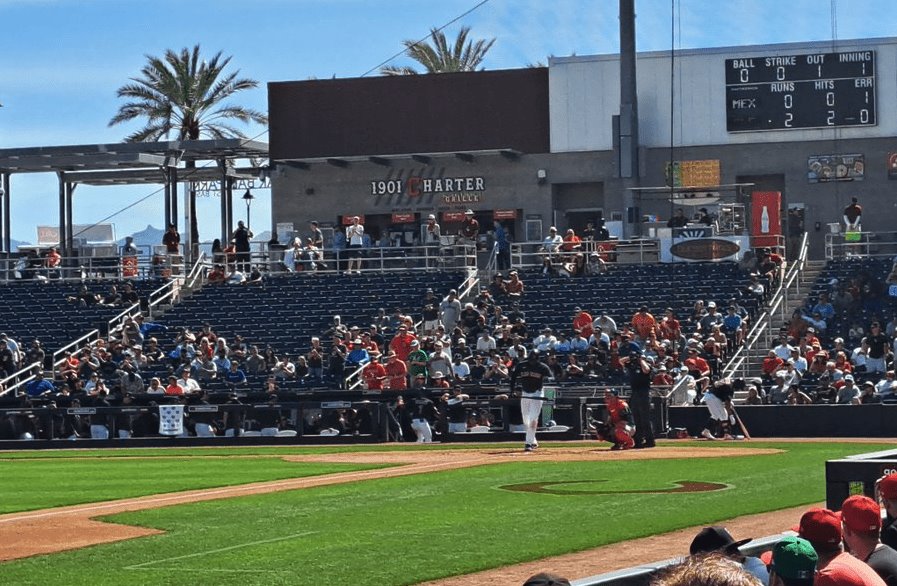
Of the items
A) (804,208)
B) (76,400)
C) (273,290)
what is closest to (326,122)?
(273,290)

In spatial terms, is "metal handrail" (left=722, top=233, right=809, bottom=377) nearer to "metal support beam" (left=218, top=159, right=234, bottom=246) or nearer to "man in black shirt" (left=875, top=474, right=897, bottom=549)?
"metal support beam" (left=218, top=159, right=234, bottom=246)

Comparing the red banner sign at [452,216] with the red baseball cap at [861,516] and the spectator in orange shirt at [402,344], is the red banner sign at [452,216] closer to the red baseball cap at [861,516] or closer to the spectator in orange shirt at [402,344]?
the spectator in orange shirt at [402,344]

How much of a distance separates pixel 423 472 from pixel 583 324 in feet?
47.4

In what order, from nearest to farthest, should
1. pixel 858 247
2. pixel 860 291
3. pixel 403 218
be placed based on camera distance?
pixel 860 291
pixel 858 247
pixel 403 218

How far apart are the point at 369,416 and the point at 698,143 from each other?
18.9m

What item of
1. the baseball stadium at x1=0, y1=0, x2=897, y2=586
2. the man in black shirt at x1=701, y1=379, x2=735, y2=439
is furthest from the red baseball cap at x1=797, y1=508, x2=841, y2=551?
the man in black shirt at x1=701, y1=379, x2=735, y2=439

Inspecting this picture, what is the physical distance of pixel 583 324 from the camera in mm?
36281

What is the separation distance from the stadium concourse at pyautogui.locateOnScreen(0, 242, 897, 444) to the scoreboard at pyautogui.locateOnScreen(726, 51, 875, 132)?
699cm

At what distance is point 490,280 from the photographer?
4238 cm

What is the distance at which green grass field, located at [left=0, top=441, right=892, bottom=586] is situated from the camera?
1279 cm

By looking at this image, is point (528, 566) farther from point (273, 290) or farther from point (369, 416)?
point (273, 290)

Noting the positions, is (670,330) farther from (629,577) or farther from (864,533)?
(864,533)

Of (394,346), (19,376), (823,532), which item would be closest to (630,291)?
(394,346)

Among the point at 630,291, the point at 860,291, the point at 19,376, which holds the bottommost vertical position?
the point at 19,376
